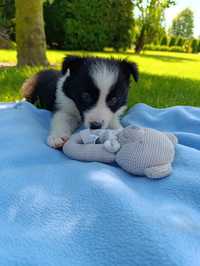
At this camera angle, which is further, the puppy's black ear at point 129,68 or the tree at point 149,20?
the tree at point 149,20

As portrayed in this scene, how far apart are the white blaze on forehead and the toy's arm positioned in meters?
0.64

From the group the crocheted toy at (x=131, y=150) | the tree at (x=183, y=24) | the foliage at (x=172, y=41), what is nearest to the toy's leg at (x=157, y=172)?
the crocheted toy at (x=131, y=150)

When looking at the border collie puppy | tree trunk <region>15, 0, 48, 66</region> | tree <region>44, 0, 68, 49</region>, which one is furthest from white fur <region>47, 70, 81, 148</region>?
tree <region>44, 0, 68, 49</region>

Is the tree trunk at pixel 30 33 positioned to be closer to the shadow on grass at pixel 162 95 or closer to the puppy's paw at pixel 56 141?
the shadow on grass at pixel 162 95

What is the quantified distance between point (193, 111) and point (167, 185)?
2.10 metres

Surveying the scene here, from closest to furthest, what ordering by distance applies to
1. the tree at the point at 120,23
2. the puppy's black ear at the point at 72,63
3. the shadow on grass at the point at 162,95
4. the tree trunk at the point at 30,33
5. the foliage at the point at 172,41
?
the puppy's black ear at the point at 72,63 < the shadow on grass at the point at 162,95 < the tree trunk at the point at 30,33 < the tree at the point at 120,23 < the foliage at the point at 172,41

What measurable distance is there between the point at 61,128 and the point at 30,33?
7.34 meters

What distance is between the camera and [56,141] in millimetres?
3252

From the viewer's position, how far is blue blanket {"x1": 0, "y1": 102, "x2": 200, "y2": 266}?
180 cm

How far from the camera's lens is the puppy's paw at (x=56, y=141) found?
3.22 meters

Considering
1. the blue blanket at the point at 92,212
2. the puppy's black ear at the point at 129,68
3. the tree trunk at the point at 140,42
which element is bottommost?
the tree trunk at the point at 140,42

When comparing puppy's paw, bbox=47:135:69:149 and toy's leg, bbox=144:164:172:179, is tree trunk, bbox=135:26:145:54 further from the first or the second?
toy's leg, bbox=144:164:172:179

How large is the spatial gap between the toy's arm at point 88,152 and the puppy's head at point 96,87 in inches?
16.6

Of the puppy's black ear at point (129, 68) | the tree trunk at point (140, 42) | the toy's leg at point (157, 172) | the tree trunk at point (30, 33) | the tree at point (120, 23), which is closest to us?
the toy's leg at point (157, 172)
